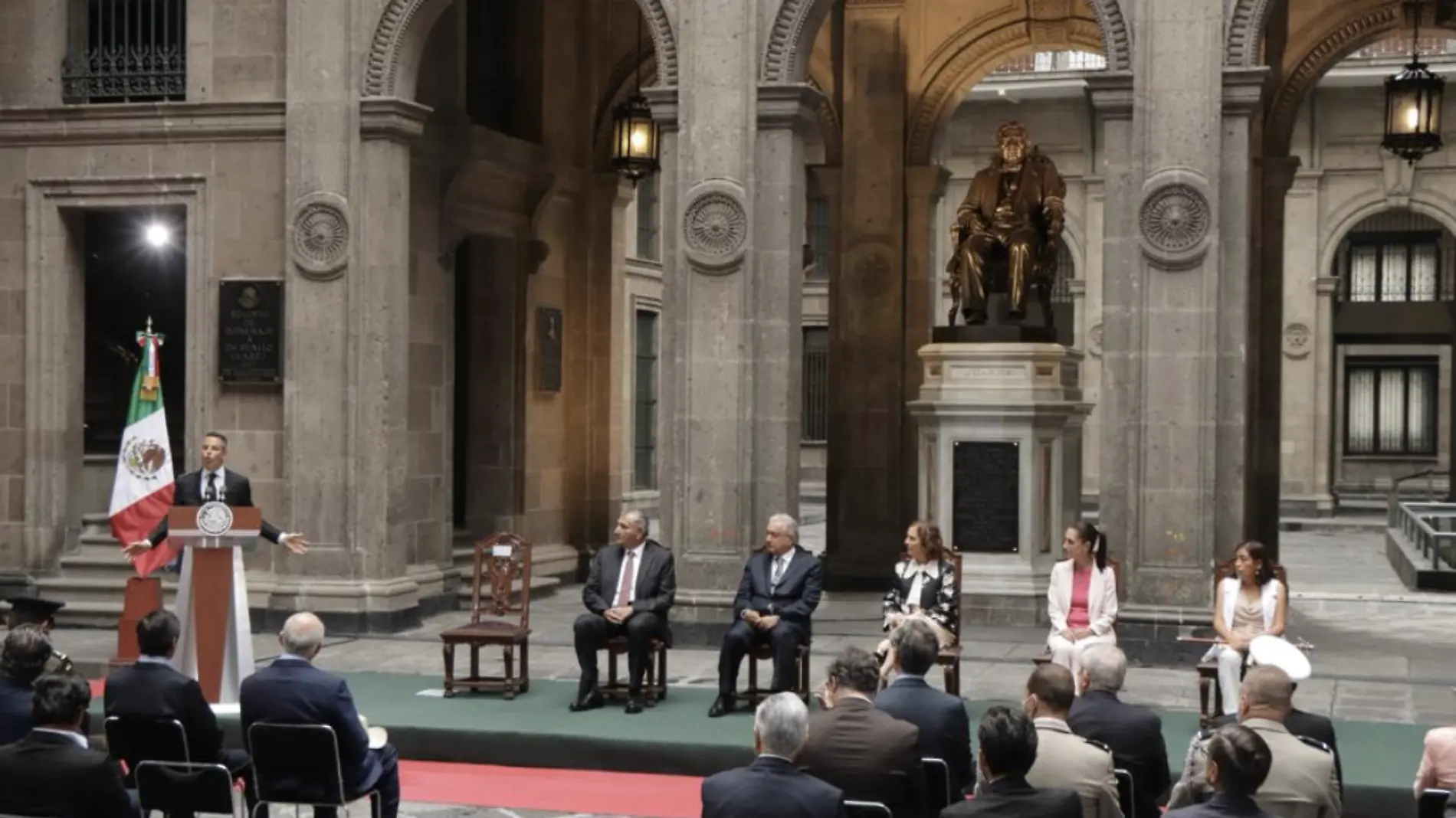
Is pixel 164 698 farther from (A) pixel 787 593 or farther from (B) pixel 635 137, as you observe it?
(B) pixel 635 137

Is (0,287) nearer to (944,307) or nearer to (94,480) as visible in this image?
(94,480)

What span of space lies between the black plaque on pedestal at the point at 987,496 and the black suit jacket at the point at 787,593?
436cm

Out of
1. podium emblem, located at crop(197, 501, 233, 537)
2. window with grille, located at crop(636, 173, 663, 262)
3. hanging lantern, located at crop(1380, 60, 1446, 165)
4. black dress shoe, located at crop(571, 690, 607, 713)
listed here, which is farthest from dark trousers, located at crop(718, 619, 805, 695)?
window with grille, located at crop(636, 173, 663, 262)

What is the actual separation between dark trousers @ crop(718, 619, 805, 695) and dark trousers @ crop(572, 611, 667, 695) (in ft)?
1.71

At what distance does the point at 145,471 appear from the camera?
1284 cm

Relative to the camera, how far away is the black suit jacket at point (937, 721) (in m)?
7.41

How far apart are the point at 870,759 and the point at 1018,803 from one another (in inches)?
39.9

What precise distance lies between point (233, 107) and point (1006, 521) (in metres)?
7.23

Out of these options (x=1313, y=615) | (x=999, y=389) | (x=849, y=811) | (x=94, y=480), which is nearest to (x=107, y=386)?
(x=94, y=480)

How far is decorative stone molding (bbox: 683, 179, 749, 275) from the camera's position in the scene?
1428 cm

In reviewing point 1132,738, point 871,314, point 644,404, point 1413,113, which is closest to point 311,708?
point 1132,738

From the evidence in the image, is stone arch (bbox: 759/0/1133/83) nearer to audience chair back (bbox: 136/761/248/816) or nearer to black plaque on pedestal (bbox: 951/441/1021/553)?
black plaque on pedestal (bbox: 951/441/1021/553)

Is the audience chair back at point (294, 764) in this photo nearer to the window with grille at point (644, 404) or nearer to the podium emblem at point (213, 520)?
the podium emblem at point (213, 520)

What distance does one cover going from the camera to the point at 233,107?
15.5m
